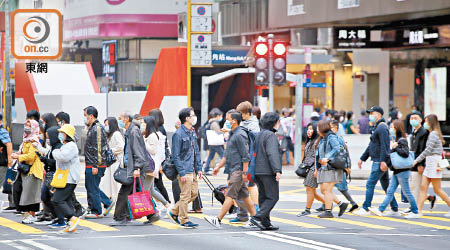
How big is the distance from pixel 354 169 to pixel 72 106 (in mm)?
11305

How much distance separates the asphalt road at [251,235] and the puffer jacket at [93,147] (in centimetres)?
94

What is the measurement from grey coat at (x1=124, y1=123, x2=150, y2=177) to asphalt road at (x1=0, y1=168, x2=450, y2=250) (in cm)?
90

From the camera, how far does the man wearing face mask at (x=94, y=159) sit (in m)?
15.2

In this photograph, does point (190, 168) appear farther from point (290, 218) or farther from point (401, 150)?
point (401, 150)

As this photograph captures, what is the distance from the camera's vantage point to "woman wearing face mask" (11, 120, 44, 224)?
14.8 metres

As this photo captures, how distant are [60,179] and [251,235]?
2808 mm

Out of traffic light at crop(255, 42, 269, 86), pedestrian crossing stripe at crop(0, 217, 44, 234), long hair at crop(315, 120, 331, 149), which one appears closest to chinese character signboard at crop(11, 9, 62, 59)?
traffic light at crop(255, 42, 269, 86)

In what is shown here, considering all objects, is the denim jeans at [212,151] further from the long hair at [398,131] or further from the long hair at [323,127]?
the long hair at [323,127]

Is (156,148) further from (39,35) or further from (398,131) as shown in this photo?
(39,35)

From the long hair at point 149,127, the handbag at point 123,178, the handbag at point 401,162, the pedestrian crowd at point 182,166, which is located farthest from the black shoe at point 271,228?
the handbag at point 401,162

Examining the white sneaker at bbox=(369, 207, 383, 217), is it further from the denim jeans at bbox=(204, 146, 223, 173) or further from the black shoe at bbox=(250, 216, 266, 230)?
the denim jeans at bbox=(204, 146, 223, 173)

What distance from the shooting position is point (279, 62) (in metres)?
23.6

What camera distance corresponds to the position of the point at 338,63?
4094 cm

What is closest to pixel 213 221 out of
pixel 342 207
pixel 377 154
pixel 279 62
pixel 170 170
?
pixel 170 170
